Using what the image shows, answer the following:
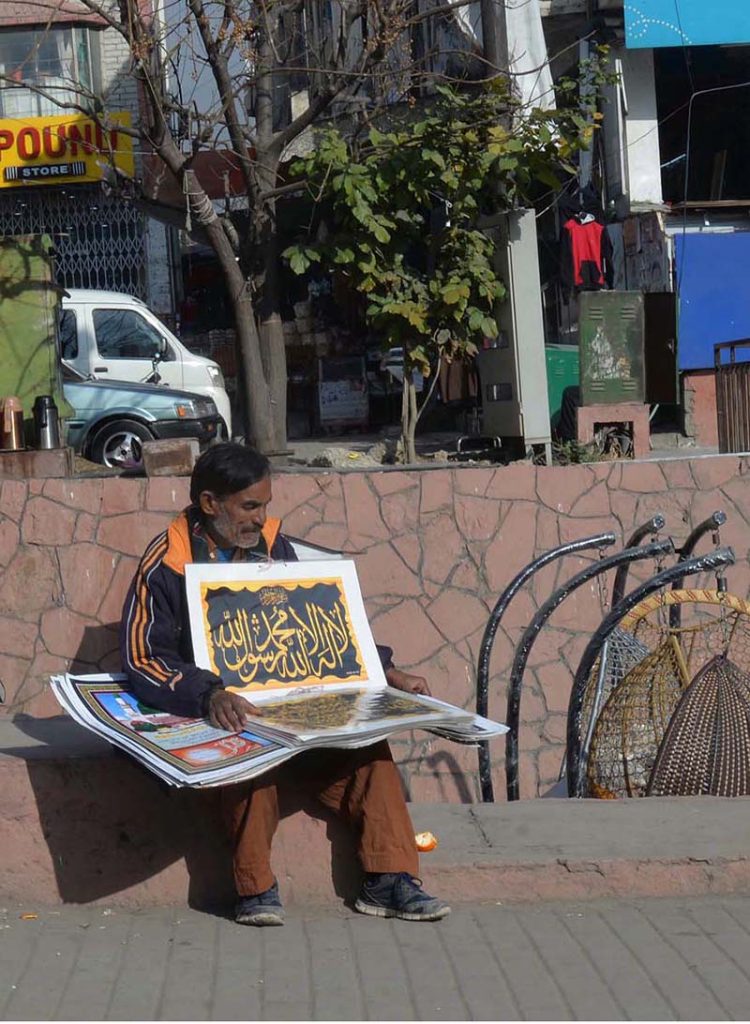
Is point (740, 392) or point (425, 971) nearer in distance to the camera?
point (425, 971)

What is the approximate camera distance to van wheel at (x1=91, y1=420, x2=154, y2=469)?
13836 mm

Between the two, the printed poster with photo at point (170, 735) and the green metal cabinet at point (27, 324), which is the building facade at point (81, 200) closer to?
the green metal cabinet at point (27, 324)

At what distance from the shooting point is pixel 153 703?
449 centimetres

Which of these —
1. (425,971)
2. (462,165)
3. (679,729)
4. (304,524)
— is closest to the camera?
(425,971)

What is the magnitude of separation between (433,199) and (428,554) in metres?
5.10

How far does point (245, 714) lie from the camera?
430 centimetres

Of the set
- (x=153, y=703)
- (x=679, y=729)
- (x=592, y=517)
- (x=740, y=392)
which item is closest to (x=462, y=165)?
(x=740, y=392)


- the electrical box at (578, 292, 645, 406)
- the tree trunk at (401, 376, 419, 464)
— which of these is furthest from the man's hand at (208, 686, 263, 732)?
the electrical box at (578, 292, 645, 406)

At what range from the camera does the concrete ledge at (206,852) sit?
4535 millimetres

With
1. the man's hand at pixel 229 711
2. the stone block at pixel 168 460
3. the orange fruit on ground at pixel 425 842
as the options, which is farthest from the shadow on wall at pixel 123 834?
the stone block at pixel 168 460

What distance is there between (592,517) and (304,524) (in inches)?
60.4

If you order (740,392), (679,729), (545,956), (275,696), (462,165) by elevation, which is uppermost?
(462,165)

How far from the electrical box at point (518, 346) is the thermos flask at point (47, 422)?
4.09 m

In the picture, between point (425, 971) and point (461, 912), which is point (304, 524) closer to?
point (461, 912)
